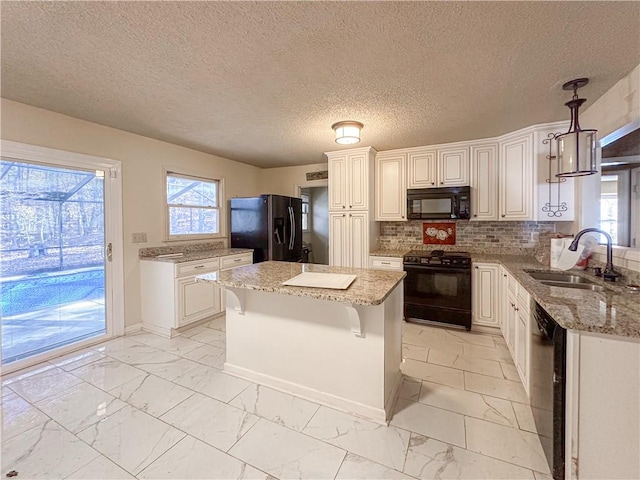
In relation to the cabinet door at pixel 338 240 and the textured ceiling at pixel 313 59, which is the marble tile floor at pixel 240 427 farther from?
the textured ceiling at pixel 313 59

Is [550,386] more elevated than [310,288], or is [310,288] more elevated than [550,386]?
[310,288]

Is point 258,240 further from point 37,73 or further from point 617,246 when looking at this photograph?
point 617,246

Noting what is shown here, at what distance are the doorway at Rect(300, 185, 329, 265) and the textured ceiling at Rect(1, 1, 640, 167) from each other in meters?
3.20

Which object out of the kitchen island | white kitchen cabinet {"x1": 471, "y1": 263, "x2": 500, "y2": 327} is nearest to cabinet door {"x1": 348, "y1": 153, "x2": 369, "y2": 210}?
white kitchen cabinet {"x1": 471, "y1": 263, "x2": 500, "y2": 327}

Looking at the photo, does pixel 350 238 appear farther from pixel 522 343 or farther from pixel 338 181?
pixel 522 343

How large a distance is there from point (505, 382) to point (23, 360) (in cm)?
406

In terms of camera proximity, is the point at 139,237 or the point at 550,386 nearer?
the point at 550,386

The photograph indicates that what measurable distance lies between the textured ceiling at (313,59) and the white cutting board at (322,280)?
139 cm

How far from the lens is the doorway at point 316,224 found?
5973 mm

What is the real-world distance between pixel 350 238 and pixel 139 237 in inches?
103

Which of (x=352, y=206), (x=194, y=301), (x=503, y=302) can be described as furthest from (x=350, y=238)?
(x=194, y=301)

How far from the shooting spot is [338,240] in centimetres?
400

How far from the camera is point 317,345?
6.53 feet

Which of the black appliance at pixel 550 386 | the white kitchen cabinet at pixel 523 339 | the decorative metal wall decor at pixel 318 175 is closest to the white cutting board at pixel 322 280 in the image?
the black appliance at pixel 550 386
